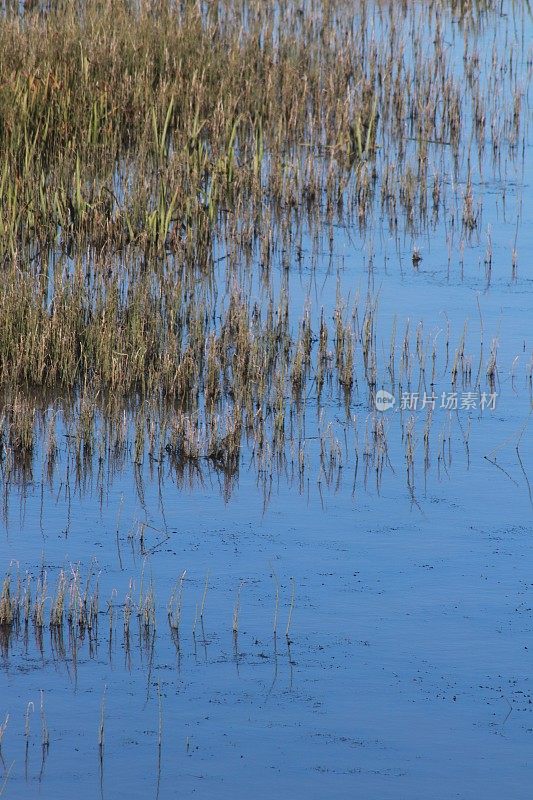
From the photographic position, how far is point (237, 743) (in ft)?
14.6

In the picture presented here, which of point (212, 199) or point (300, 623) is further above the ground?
point (212, 199)

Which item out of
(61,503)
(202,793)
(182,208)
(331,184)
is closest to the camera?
(202,793)

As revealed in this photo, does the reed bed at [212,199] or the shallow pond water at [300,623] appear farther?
the reed bed at [212,199]

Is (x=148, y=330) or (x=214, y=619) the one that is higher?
(x=148, y=330)

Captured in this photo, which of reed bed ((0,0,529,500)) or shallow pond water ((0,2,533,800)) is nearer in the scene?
shallow pond water ((0,2,533,800))

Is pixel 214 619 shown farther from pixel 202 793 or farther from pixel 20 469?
pixel 20 469

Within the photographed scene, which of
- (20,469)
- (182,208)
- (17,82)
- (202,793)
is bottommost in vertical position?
(202,793)

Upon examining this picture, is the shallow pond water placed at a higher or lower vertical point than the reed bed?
lower

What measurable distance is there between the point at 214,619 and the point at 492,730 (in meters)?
1.13

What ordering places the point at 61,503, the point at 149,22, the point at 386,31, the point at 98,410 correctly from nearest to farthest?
the point at 61,503 → the point at 98,410 → the point at 149,22 → the point at 386,31

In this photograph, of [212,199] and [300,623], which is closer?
[300,623]

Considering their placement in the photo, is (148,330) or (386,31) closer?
(148,330)

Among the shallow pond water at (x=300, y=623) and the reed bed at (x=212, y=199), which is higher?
the reed bed at (x=212, y=199)

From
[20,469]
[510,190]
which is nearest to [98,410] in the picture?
[20,469]
